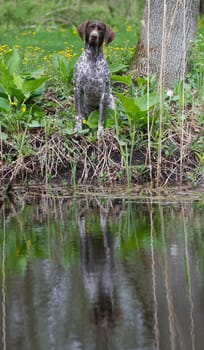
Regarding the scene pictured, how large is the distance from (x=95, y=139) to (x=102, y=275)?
3.91 metres

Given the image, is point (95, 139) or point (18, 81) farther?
point (18, 81)

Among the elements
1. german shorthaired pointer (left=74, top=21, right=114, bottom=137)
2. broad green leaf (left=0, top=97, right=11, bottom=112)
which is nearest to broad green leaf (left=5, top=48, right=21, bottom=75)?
broad green leaf (left=0, top=97, right=11, bottom=112)

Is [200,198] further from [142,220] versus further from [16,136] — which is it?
[16,136]

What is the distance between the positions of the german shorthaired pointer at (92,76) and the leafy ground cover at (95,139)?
5.6 inches

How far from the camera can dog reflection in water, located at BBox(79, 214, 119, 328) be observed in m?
5.63

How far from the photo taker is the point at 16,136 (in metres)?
10.2

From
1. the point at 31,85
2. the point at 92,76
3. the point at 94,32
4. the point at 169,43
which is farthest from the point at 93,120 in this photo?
the point at 169,43

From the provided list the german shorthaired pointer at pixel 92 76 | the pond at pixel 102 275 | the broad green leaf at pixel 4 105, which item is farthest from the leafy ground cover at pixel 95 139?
the pond at pixel 102 275

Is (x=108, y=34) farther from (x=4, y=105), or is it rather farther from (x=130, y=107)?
(x=4, y=105)

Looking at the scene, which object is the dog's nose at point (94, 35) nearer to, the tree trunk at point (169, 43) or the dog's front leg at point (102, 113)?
the dog's front leg at point (102, 113)

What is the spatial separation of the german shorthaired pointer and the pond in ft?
5.06

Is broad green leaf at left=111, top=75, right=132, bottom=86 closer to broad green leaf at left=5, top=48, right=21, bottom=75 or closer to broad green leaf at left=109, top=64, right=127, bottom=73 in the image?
broad green leaf at left=109, top=64, right=127, bottom=73

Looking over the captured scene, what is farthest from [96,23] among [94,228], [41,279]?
[41,279]

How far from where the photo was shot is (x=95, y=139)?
10.2 meters
